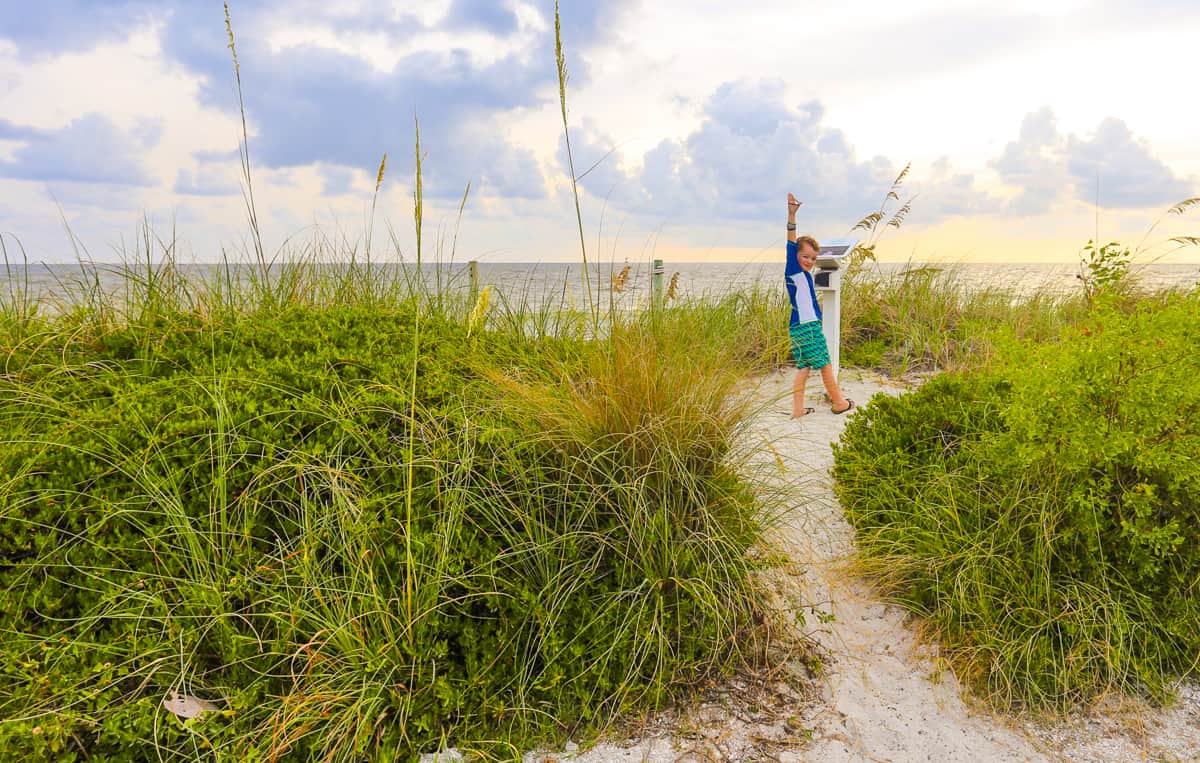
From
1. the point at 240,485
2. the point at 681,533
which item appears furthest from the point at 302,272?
the point at 681,533

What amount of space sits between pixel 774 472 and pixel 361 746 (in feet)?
7.65

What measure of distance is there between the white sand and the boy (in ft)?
11.3

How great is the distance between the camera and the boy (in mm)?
6852

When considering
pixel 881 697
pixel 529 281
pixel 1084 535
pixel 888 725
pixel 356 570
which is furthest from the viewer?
pixel 529 281

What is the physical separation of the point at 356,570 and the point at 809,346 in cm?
521

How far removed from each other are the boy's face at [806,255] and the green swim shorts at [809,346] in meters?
0.59

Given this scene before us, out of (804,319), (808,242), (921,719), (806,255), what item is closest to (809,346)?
(804,319)

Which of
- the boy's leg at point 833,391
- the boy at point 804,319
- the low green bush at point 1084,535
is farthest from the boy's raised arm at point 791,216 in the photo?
the low green bush at point 1084,535

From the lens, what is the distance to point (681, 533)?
123 inches

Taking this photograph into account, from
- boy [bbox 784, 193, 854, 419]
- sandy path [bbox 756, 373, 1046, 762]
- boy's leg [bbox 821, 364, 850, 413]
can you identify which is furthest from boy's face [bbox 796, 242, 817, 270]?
sandy path [bbox 756, 373, 1046, 762]

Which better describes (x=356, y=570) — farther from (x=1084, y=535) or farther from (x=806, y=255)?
(x=806, y=255)

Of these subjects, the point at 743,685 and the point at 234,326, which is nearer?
the point at 743,685

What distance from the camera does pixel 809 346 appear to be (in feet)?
22.4

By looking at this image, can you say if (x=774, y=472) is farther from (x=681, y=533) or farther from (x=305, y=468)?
(x=305, y=468)
